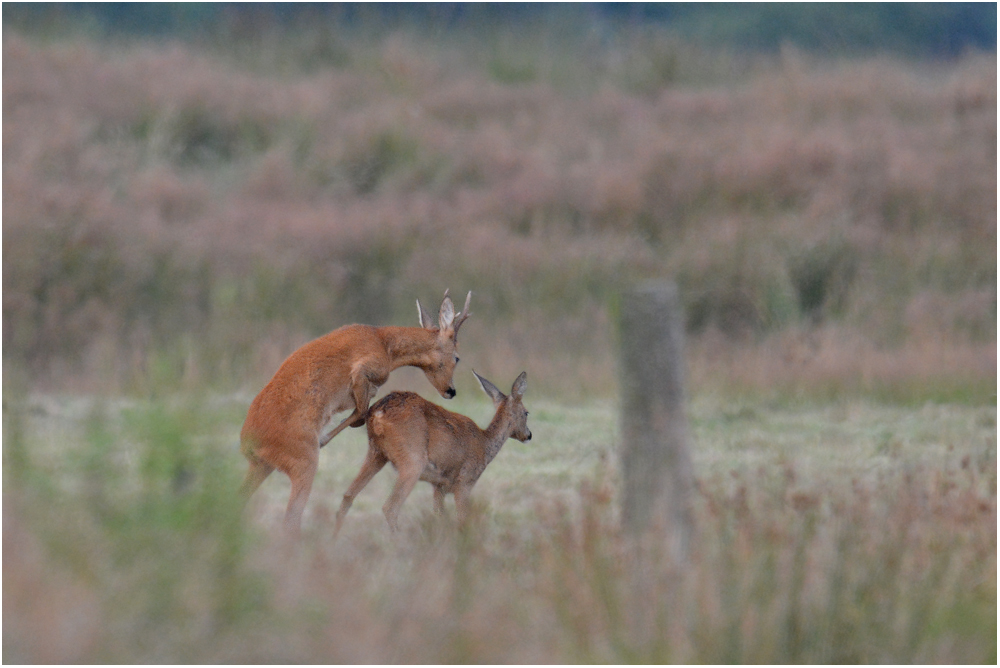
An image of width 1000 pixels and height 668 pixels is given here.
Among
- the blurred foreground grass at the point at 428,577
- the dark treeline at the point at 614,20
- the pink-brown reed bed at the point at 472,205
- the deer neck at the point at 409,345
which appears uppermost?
the dark treeline at the point at 614,20

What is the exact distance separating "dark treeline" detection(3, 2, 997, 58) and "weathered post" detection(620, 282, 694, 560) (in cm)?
2438

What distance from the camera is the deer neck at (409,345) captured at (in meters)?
6.19

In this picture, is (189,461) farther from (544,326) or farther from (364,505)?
(544,326)

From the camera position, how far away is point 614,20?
3284 cm

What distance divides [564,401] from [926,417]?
3.60m

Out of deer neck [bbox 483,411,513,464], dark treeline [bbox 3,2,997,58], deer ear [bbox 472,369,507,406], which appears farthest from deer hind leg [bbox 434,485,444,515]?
dark treeline [bbox 3,2,997,58]

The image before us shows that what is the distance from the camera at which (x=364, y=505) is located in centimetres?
842

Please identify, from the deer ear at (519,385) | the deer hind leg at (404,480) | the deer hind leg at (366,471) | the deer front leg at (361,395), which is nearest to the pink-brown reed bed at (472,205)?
the deer hind leg at (366,471)

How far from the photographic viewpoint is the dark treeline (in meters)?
29.3

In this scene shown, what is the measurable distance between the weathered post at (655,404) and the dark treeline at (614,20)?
24.4 metres

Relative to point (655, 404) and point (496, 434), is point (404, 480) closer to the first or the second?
point (496, 434)

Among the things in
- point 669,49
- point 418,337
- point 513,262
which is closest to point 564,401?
point 513,262

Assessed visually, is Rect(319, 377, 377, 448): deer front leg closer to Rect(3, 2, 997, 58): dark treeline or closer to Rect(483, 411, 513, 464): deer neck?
Rect(483, 411, 513, 464): deer neck

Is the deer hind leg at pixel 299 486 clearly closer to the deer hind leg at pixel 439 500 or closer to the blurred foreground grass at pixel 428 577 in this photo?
the blurred foreground grass at pixel 428 577
